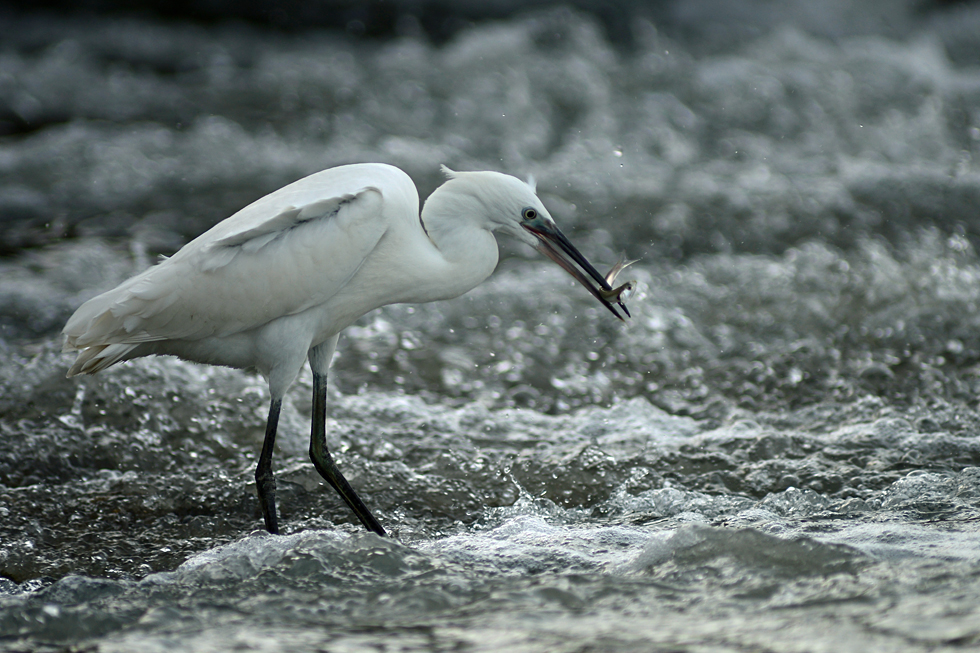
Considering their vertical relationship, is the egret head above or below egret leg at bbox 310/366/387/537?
above

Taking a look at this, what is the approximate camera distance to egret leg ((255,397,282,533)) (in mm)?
2973

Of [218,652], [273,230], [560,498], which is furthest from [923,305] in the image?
[218,652]

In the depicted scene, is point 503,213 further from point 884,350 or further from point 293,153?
point 293,153

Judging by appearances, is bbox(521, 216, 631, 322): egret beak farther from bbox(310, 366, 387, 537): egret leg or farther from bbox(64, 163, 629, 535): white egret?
bbox(310, 366, 387, 537): egret leg

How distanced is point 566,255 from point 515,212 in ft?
0.69

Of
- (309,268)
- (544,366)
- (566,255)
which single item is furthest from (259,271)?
(544,366)

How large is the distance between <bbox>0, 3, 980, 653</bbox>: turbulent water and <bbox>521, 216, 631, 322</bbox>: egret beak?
29.4 inches

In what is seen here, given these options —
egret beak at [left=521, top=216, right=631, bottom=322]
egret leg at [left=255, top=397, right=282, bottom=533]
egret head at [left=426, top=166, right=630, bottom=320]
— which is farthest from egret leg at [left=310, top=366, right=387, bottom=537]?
egret beak at [left=521, top=216, right=631, bottom=322]

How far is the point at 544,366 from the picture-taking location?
15.9ft

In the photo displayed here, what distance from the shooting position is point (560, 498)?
11.2 feet

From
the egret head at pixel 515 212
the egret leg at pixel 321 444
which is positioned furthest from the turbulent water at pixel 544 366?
the egret head at pixel 515 212

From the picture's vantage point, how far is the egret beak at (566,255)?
2.84 m

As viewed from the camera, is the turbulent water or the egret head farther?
the egret head

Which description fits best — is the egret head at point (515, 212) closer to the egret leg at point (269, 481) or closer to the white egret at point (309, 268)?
the white egret at point (309, 268)
